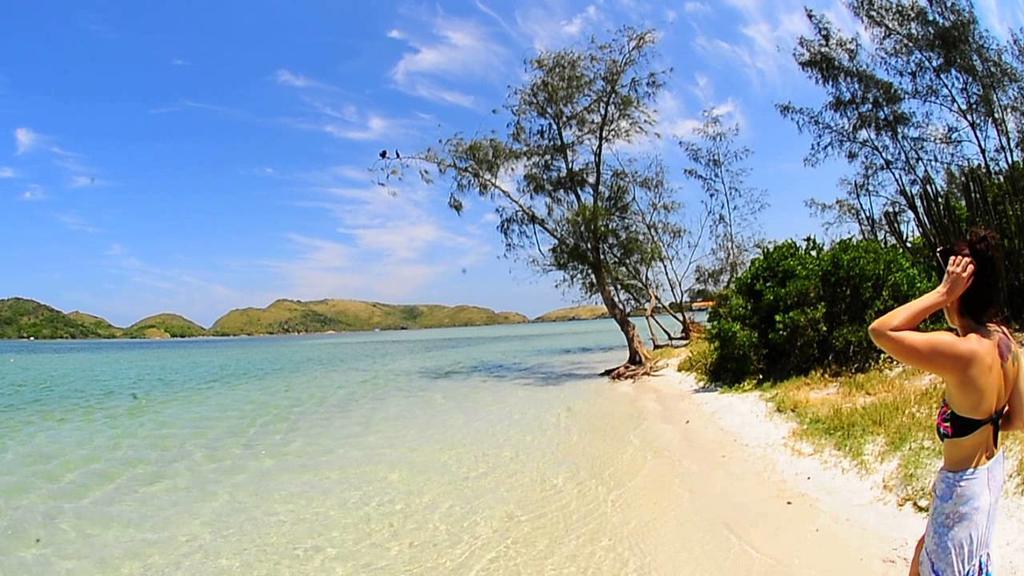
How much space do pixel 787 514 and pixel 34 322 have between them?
14599 centimetres

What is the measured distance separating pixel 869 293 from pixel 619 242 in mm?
9078

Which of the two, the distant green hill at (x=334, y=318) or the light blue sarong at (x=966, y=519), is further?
the distant green hill at (x=334, y=318)

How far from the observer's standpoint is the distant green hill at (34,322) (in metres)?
118

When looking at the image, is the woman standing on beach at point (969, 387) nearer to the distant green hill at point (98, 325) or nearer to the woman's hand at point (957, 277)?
the woman's hand at point (957, 277)

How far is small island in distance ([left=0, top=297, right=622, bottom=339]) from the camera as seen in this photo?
12044 centimetres

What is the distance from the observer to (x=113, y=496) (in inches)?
285

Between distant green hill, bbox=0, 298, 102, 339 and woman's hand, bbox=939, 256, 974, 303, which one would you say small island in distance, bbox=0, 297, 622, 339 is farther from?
woman's hand, bbox=939, 256, 974, 303

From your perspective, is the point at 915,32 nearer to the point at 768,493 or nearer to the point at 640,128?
the point at 640,128

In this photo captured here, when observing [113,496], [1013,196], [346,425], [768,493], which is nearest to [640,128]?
[1013,196]

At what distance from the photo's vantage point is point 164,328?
148000mm

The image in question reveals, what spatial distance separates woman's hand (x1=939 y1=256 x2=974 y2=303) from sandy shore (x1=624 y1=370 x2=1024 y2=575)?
2.36 meters

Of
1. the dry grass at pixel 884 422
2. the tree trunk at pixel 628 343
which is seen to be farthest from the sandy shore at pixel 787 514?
the tree trunk at pixel 628 343

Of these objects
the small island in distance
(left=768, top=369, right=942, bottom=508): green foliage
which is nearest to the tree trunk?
(left=768, top=369, right=942, bottom=508): green foliage

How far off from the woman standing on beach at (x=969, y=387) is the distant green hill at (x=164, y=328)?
149659mm
